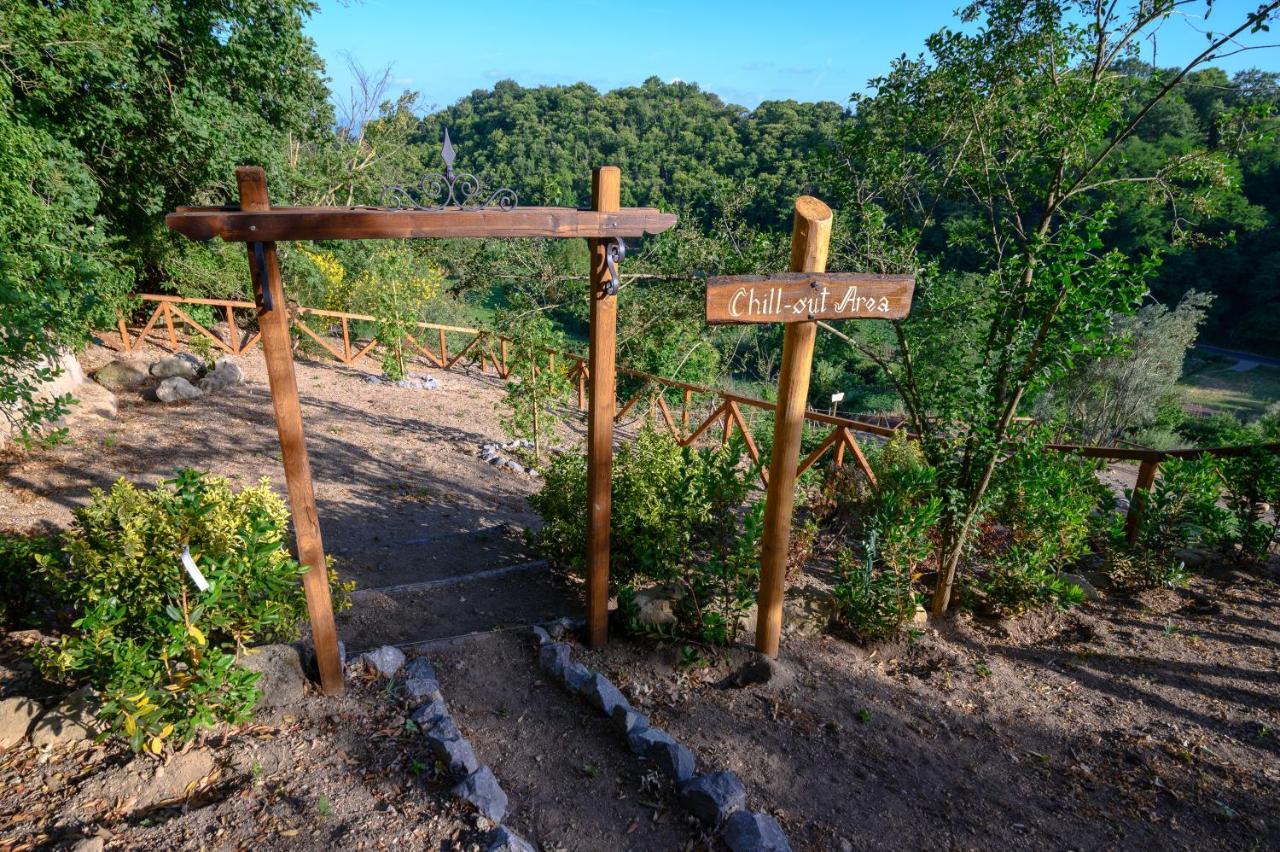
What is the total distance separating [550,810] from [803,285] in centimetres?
247

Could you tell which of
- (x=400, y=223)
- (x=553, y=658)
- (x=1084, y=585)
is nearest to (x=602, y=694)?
(x=553, y=658)

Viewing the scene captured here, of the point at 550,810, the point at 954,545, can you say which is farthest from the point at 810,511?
the point at 550,810

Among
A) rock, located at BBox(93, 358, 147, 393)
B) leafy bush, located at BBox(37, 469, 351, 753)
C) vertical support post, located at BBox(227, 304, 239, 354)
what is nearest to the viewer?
leafy bush, located at BBox(37, 469, 351, 753)

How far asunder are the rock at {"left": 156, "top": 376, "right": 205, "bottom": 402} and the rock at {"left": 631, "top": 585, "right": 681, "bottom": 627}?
7.71 metres

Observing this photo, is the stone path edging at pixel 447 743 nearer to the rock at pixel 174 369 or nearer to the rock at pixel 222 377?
the rock at pixel 222 377

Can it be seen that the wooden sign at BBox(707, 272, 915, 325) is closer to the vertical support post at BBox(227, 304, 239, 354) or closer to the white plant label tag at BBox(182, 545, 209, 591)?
the white plant label tag at BBox(182, 545, 209, 591)

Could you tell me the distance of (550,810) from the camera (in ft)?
8.80

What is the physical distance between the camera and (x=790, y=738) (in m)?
3.29

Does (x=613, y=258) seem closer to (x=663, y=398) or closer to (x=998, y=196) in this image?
(x=998, y=196)

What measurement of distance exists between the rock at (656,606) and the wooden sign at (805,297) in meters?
1.72

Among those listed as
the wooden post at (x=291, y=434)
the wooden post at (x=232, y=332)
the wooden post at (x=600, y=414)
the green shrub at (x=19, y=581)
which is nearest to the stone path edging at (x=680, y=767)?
the wooden post at (x=600, y=414)

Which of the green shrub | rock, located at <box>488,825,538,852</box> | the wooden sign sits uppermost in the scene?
the wooden sign

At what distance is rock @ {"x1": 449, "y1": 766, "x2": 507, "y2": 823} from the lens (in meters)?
2.51

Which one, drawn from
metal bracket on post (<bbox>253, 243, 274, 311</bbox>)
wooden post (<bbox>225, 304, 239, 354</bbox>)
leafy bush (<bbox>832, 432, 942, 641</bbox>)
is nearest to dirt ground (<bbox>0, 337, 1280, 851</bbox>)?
leafy bush (<bbox>832, 432, 942, 641</bbox>)
